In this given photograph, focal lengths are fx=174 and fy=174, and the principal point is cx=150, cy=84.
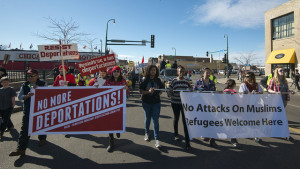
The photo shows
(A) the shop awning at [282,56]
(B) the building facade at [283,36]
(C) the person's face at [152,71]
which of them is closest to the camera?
(C) the person's face at [152,71]

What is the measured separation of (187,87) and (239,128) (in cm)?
145

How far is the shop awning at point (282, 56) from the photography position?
21281mm

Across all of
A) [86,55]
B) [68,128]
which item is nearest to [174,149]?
[68,128]

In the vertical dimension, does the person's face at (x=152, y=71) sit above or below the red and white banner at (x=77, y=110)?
above

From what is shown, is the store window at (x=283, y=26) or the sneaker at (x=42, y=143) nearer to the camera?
the sneaker at (x=42, y=143)

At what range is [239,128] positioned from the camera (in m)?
3.86

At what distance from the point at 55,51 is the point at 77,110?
2.49 metres

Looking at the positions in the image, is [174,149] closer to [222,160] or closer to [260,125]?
[222,160]

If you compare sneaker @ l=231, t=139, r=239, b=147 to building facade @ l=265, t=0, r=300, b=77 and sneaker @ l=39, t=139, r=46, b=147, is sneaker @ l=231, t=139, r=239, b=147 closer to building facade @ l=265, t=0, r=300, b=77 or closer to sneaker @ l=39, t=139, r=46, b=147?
sneaker @ l=39, t=139, r=46, b=147

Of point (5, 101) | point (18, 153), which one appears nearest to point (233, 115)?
point (18, 153)

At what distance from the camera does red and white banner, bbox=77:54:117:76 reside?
655cm

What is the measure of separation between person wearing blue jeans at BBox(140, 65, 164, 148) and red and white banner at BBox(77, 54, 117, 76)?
328cm

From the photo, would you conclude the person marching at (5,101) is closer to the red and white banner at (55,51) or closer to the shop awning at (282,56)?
the red and white banner at (55,51)

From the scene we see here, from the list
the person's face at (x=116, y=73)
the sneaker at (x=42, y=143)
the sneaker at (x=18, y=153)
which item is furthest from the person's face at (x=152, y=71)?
the sneaker at (x=18, y=153)
